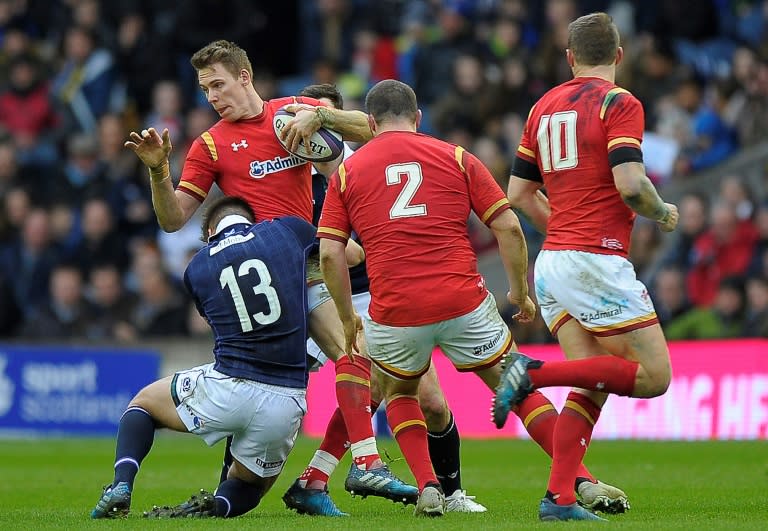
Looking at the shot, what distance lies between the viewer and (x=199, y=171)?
875cm

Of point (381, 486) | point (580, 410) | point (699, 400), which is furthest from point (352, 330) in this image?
point (699, 400)

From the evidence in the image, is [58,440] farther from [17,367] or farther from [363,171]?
[363,171]

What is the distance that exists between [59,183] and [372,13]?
543 cm

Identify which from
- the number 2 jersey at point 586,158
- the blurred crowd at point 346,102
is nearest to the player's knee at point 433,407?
the number 2 jersey at point 586,158

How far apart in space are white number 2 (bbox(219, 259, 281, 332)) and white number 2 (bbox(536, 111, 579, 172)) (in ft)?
5.24

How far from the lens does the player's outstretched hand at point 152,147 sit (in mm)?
8133

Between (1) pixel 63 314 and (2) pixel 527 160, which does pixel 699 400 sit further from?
(1) pixel 63 314

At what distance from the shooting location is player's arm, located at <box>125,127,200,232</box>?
26.7ft

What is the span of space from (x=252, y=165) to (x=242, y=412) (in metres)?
1.68

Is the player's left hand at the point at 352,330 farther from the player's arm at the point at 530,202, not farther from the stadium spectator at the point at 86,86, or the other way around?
the stadium spectator at the point at 86,86

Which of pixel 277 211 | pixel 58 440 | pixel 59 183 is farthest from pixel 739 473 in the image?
pixel 59 183

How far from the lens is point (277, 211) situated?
8.77 metres

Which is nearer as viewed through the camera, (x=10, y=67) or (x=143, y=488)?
(x=143, y=488)

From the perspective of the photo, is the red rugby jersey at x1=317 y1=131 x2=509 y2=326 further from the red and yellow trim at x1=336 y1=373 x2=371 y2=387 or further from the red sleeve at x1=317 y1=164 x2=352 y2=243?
the red and yellow trim at x1=336 y1=373 x2=371 y2=387
